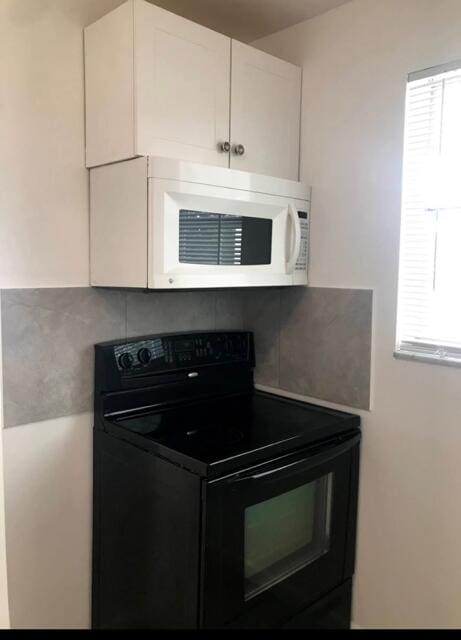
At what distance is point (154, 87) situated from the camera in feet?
4.89

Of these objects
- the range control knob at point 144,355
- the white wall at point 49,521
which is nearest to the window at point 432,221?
the range control knob at point 144,355

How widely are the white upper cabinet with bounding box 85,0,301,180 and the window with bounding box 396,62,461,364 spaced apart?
0.47 meters


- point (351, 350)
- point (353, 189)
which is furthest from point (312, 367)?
point (353, 189)

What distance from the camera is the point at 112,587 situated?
5.53ft

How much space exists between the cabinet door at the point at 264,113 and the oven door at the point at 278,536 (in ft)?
3.10

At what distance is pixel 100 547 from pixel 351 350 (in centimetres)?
103

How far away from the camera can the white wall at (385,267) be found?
1.59 meters

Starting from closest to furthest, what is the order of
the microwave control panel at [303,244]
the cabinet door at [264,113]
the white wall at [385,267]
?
the white wall at [385,267]
the cabinet door at [264,113]
the microwave control panel at [303,244]

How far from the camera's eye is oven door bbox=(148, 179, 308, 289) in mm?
1483

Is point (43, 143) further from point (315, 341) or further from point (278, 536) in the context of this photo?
point (278, 536)

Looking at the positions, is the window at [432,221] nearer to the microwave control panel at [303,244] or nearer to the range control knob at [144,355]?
the microwave control panel at [303,244]

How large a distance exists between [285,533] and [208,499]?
0.40 m

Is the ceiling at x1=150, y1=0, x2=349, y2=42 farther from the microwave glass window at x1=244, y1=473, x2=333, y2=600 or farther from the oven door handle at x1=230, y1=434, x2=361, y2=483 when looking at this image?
the microwave glass window at x1=244, y1=473, x2=333, y2=600

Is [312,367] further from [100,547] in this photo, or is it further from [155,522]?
[100,547]
